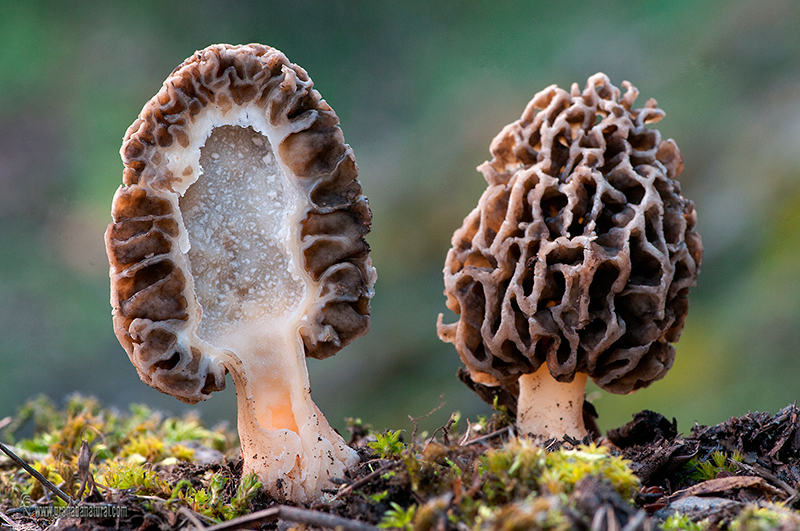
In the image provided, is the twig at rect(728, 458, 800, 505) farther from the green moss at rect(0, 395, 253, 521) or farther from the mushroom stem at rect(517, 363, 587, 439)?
the green moss at rect(0, 395, 253, 521)

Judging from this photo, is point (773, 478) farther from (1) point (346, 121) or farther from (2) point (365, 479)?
(1) point (346, 121)

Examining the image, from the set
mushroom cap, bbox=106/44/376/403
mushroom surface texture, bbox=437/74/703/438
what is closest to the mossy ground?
mushroom surface texture, bbox=437/74/703/438

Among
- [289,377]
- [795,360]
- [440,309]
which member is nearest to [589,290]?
[289,377]

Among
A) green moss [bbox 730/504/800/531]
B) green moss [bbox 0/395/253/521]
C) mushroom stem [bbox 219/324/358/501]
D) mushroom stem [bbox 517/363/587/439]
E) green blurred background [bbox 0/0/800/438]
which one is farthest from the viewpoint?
green blurred background [bbox 0/0/800/438]

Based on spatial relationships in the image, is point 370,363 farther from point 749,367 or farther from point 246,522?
point 246,522

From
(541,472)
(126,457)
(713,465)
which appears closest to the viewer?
(541,472)

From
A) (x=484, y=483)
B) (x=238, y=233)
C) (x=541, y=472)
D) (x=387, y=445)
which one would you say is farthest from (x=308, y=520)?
(x=238, y=233)

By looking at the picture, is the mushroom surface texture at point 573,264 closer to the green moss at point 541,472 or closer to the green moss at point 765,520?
the green moss at point 541,472
